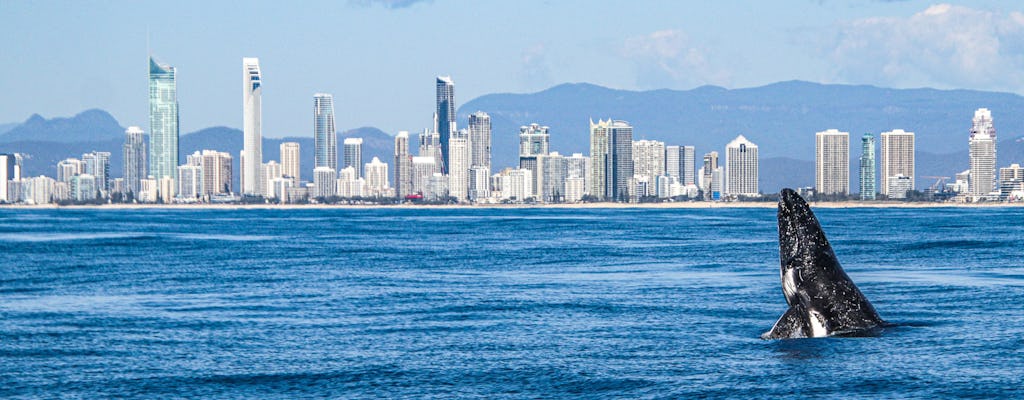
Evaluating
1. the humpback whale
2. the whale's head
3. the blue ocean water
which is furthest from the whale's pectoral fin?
the whale's head

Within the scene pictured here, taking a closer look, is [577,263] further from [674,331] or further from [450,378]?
[450,378]

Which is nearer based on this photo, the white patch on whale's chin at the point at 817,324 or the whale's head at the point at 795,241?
the whale's head at the point at 795,241

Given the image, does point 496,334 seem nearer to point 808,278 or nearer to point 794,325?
point 794,325

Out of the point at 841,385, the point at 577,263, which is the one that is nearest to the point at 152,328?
the point at 841,385

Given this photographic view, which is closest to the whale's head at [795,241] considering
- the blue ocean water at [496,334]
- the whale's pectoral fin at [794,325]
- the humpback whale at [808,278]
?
the humpback whale at [808,278]

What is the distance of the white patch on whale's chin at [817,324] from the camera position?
80.3 feet

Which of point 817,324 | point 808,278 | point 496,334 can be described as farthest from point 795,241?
point 496,334

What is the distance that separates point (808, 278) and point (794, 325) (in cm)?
118

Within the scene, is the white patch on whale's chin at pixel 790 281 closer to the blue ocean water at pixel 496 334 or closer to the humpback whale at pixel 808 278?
the humpback whale at pixel 808 278

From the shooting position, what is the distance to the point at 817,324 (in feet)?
80.4

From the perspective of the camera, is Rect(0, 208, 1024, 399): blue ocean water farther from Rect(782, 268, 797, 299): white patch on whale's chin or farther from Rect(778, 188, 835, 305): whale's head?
Rect(778, 188, 835, 305): whale's head

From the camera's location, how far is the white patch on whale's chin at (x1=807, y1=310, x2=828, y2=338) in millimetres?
24484

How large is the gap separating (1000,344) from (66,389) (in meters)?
17.3

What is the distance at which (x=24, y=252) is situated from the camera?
84.2 metres
